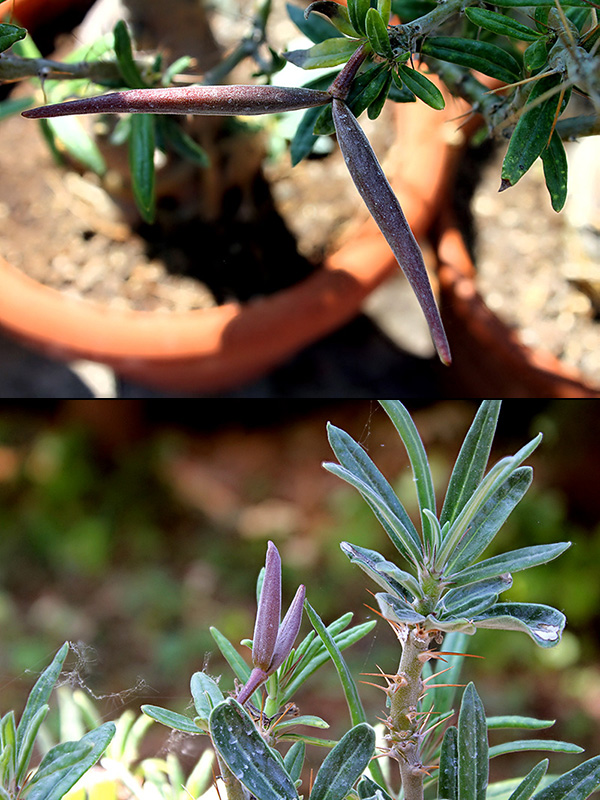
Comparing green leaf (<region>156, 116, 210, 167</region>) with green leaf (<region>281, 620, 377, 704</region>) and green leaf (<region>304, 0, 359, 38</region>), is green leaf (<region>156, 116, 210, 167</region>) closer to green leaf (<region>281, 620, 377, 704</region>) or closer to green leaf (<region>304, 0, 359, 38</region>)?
green leaf (<region>304, 0, 359, 38</region>)

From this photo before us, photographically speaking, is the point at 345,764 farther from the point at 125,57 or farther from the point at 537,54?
the point at 125,57

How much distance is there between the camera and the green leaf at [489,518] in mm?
237

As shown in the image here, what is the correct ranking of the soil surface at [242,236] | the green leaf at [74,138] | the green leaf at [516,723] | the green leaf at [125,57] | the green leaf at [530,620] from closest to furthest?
the green leaf at [530,620] → the green leaf at [516,723] → the green leaf at [125,57] → the green leaf at [74,138] → the soil surface at [242,236]

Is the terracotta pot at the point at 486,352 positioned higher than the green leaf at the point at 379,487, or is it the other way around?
the green leaf at the point at 379,487

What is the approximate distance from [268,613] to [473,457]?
10 centimetres

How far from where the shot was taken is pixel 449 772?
0.27m

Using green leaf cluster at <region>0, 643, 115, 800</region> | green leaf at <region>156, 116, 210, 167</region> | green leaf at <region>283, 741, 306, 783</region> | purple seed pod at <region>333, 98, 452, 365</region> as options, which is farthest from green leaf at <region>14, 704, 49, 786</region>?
green leaf at <region>156, 116, 210, 167</region>

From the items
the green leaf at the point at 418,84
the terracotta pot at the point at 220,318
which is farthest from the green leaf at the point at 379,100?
the terracotta pot at the point at 220,318

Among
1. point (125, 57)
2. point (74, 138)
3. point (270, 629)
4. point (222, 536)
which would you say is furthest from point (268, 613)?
point (222, 536)

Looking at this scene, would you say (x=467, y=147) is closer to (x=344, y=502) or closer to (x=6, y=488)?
(x=344, y=502)

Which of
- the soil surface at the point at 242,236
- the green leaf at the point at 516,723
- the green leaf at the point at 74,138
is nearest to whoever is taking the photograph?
the green leaf at the point at 516,723

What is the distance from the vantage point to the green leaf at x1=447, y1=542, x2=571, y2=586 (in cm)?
23

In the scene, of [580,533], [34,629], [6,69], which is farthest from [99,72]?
[580,533]

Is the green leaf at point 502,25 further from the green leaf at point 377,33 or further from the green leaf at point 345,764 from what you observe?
the green leaf at point 345,764
